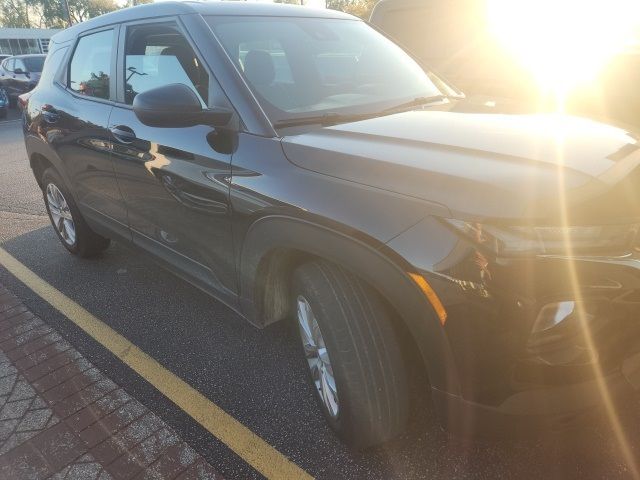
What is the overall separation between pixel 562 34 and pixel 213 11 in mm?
2964

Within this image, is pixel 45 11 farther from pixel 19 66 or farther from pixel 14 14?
pixel 19 66

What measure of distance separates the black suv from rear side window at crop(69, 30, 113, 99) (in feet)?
0.17

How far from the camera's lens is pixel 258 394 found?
2537mm

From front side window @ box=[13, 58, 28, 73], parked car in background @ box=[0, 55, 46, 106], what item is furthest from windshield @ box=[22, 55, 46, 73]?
front side window @ box=[13, 58, 28, 73]

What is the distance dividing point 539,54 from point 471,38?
89 cm

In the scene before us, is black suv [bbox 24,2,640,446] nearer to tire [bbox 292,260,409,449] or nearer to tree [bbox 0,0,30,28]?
tire [bbox 292,260,409,449]

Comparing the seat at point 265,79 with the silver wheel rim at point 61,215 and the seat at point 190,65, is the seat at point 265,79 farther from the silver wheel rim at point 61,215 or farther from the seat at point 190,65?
the silver wheel rim at point 61,215

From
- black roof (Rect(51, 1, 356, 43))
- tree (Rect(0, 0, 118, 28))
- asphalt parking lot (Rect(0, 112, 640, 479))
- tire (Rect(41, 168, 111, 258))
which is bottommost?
asphalt parking lot (Rect(0, 112, 640, 479))

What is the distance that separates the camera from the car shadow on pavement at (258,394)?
6.61 feet

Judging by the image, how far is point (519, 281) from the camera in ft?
4.63

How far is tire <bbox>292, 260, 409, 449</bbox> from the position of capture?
1.83 metres

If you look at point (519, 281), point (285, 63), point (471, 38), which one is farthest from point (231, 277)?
point (471, 38)

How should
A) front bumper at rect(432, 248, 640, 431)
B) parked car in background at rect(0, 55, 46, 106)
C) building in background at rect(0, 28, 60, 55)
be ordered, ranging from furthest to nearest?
building in background at rect(0, 28, 60, 55) → parked car in background at rect(0, 55, 46, 106) → front bumper at rect(432, 248, 640, 431)

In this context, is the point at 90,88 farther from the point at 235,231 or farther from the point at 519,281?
the point at 519,281
